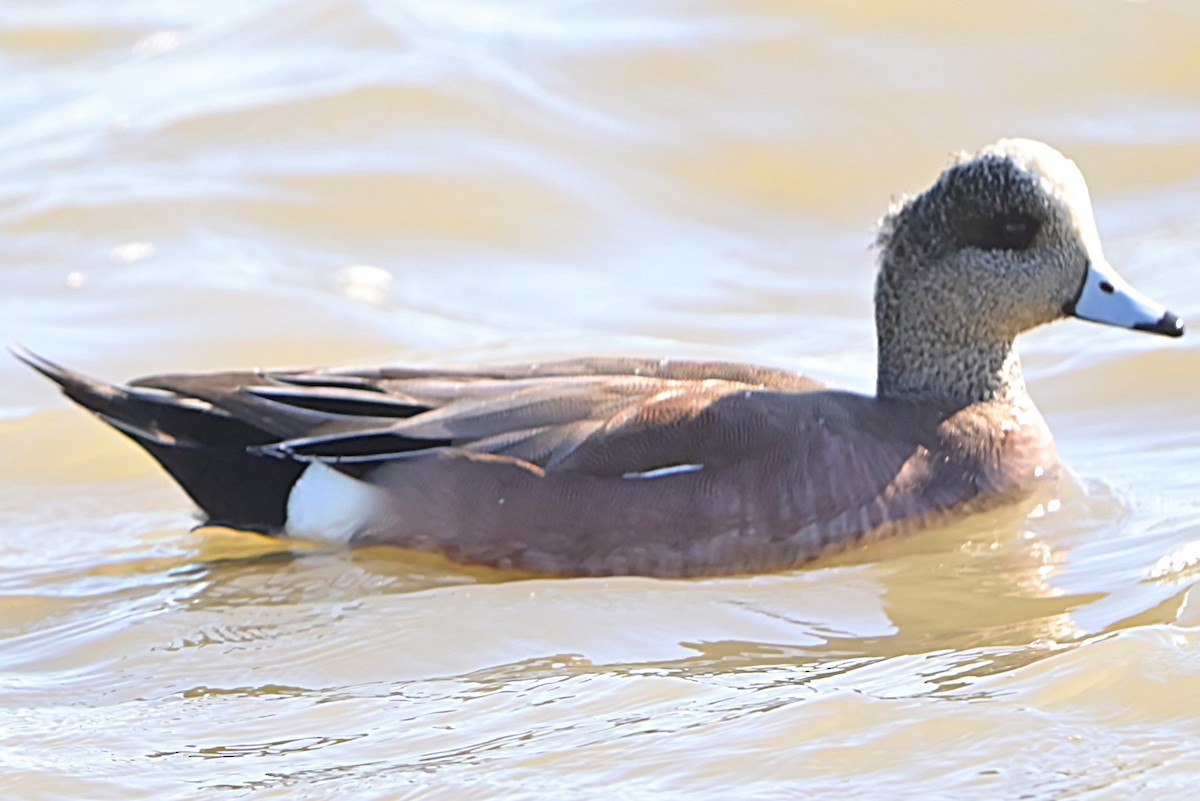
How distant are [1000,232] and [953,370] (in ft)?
1.40

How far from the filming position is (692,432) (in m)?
5.18

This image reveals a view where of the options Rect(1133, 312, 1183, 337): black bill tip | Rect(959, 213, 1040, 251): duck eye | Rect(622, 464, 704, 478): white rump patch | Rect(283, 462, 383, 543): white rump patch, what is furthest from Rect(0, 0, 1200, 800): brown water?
Rect(959, 213, 1040, 251): duck eye

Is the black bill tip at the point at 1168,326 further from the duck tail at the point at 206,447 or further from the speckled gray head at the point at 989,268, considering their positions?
the duck tail at the point at 206,447

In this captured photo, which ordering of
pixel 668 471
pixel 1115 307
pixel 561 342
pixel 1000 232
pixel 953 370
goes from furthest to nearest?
1. pixel 561 342
2. pixel 953 370
3. pixel 1000 232
4. pixel 1115 307
5. pixel 668 471

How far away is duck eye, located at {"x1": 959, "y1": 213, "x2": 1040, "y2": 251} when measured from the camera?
5.45 meters

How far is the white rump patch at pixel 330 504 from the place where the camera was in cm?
538

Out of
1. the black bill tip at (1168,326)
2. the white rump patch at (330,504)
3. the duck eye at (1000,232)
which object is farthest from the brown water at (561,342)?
the duck eye at (1000,232)

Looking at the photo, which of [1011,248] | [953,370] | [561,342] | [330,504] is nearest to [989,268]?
[1011,248]

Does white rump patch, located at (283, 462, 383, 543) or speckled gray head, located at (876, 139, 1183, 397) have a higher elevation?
speckled gray head, located at (876, 139, 1183, 397)

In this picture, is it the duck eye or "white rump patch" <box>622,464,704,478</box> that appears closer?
"white rump patch" <box>622,464,704,478</box>

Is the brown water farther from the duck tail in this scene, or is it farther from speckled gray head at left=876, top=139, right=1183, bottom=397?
speckled gray head at left=876, top=139, right=1183, bottom=397

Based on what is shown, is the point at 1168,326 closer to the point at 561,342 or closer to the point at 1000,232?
the point at 1000,232

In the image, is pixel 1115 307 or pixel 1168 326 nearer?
pixel 1168 326

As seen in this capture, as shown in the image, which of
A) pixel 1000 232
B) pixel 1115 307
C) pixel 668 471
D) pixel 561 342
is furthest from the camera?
pixel 561 342
